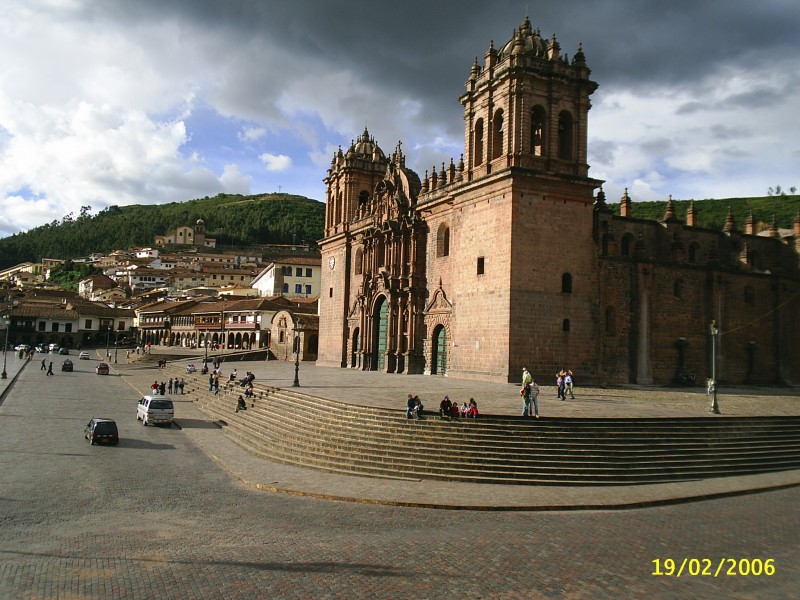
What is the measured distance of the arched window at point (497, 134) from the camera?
→ 103ft

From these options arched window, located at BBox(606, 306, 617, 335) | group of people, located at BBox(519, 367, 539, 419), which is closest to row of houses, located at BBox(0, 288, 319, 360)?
arched window, located at BBox(606, 306, 617, 335)

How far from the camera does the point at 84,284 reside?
133 metres

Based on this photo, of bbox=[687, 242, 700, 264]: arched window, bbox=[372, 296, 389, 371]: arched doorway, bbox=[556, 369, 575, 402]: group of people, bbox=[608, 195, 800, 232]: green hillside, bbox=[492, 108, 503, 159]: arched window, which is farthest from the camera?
bbox=[608, 195, 800, 232]: green hillside

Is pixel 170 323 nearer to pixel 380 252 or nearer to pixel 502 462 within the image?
pixel 380 252

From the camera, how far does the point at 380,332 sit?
4175 centimetres

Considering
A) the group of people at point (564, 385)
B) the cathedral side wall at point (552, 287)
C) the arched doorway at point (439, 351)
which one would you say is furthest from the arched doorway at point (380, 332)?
the group of people at point (564, 385)

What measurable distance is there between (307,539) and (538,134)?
2563cm

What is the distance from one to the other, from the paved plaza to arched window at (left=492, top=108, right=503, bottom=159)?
1975 centimetres

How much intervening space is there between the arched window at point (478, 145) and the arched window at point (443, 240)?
15.2 ft

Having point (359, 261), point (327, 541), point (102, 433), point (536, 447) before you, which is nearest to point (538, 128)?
point (359, 261)

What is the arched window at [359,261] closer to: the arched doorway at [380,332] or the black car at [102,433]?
the arched doorway at [380,332]

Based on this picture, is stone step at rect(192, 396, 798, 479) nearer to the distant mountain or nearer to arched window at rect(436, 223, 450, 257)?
arched window at rect(436, 223, 450, 257)

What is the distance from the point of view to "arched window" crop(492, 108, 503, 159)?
1241 inches
